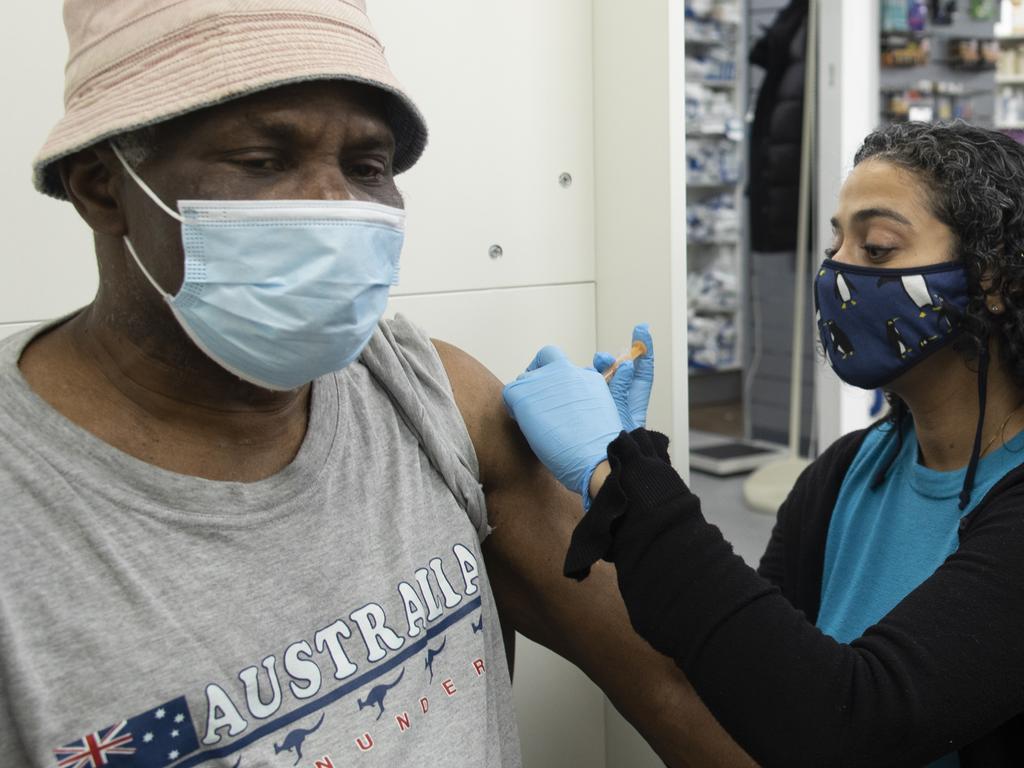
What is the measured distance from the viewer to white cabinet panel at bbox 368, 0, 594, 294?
62.7 inches

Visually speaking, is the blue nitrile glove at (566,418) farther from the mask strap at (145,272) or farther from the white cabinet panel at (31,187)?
the white cabinet panel at (31,187)

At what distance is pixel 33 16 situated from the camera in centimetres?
125

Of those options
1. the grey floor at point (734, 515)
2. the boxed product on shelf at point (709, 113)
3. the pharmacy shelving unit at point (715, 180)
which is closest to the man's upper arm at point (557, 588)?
the grey floor at point (734, 515)

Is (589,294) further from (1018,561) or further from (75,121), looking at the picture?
(75,121)

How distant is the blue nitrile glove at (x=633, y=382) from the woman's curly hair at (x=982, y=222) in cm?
46

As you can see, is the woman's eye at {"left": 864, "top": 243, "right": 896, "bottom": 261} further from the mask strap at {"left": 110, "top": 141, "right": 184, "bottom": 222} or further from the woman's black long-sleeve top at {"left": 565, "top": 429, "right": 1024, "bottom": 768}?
the mask strap at {"left": 110, "top": 141, "right": 184, "bottom": 222}

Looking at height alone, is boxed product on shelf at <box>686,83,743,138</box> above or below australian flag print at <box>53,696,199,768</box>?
above

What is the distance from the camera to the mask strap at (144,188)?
0.97m

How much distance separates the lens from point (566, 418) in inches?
51.6

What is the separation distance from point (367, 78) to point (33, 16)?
0.57 metres

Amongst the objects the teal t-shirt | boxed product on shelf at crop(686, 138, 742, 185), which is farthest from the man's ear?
boxed product on shelf at crop(686, 138, 742, 185)

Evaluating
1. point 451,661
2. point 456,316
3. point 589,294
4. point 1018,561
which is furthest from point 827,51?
point 451,661

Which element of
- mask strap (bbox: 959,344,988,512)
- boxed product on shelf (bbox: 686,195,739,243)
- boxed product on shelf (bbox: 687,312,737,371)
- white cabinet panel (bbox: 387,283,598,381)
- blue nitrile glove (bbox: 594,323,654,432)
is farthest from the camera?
boxed product on shelf (bbox: 687,312,737,371)

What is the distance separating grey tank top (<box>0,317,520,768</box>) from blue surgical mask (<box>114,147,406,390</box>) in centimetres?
15
